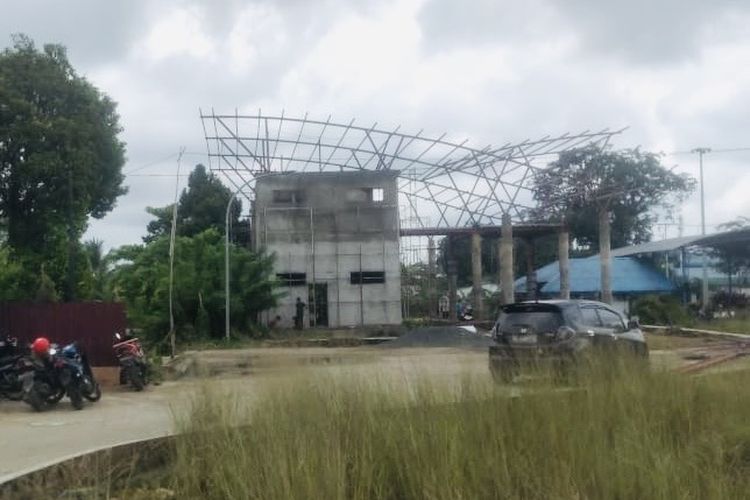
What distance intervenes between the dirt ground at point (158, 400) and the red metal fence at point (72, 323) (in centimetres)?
89

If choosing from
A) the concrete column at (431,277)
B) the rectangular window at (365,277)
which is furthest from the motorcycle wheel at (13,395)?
the concrete column at (431,277)

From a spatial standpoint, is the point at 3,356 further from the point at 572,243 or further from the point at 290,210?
the point at 572,243

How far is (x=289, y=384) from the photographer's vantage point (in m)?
7.00

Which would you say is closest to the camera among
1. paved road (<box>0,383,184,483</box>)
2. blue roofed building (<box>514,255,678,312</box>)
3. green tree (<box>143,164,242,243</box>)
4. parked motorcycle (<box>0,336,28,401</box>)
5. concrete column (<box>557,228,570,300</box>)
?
paved road (<box>0,383,184,483</box>)

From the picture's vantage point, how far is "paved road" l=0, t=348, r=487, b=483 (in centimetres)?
762

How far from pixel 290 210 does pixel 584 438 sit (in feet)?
112

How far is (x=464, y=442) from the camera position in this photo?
5.71 m

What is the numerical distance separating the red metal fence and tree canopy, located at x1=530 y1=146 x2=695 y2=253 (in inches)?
949

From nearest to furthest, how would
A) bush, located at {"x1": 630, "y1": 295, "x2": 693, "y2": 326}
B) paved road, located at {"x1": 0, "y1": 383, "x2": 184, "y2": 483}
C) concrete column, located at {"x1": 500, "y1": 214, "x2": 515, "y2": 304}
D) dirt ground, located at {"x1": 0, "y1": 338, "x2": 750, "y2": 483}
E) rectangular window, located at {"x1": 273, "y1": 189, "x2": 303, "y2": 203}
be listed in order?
1. dirt ground, located at {"x1": 0, "y1": 338, "x2": 750, "y2": 483}
2. paved road, located at {"x1": 0, "y1": 383, "x2": 184, "y2": 483}
3. bush, located at {"x1": 630, "y1": 295, "x2": 693, "y2": 326}
4. concrete column, located at {"x1": 500, "y1": 214, "x2": 515, "y2": 304}
5. rectangular window, located at {"x1": 273, "y1": 189, "x2": 303, "y2": 203}

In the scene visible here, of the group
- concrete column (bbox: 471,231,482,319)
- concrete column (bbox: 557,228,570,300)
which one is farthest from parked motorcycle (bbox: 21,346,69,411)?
concrete column (bbox: 557,228,570,300)

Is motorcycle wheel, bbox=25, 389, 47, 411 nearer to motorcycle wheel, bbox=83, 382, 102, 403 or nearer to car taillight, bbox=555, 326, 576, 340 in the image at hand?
motorcycle wheel, bbox=83, 382, 102, 403

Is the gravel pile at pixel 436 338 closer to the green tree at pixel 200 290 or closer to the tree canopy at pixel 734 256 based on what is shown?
the green tree at pixel 200 290

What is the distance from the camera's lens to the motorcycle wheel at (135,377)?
1684 cm

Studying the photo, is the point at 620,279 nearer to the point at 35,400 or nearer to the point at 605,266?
the point at 605,266
